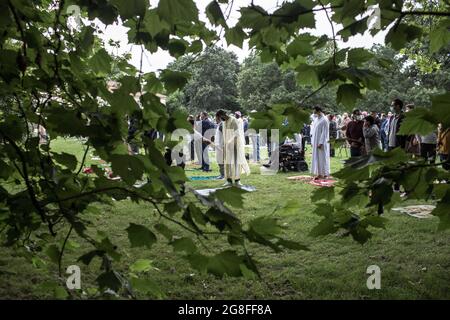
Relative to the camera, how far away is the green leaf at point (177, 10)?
117 centimetres

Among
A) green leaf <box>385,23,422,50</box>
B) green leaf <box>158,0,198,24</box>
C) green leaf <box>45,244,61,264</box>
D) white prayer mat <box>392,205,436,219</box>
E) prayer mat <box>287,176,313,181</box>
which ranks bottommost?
white prayer mat <box>392,205,436,219</box>

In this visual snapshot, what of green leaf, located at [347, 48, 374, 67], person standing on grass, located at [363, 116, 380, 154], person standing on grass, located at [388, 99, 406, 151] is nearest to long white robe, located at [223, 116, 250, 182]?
person standing on grass, located at [363, 116, 380, 154]

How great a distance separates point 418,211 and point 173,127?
6780 millimetres

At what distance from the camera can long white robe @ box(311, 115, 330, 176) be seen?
427 inches

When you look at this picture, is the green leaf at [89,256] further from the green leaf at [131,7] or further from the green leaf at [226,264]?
the green leaf at [131,7]

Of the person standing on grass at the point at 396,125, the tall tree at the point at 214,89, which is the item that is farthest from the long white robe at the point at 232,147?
the tall tree at the point at 214,89

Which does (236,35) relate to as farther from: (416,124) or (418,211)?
(418,211)

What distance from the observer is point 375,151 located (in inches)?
58.1

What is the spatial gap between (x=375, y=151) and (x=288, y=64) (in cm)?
76

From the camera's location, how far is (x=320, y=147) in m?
11.0

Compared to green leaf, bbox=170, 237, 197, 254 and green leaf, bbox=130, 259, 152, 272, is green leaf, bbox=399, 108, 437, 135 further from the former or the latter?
green leaf, bbox=130, 259, 152, 272

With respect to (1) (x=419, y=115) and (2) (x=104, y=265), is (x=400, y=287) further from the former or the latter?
(2) (x=104, y=265)

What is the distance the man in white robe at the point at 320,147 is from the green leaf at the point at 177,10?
9.75m
